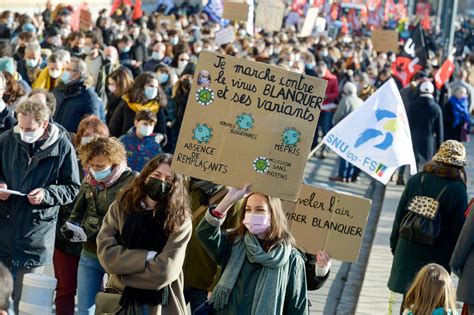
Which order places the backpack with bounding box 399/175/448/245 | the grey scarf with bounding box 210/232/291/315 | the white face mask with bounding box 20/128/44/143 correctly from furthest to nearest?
the backpack with bounding box 399/175/448/245 → the white face mask with bounding box 20/128/44/143 → the grey scarf with bounding box 210/232/291/315

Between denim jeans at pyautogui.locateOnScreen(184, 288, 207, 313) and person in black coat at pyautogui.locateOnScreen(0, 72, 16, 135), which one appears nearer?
denim jeans at pyautogui.locateOnScreen(184, 288, 207, 313)

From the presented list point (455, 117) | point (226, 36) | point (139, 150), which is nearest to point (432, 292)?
point (139, 150)

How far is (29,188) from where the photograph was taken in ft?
27.7

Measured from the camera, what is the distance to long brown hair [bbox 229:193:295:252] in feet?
21.6

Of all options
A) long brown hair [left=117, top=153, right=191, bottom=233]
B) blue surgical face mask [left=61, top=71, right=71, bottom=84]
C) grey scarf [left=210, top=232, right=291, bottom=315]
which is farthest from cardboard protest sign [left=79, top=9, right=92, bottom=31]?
grey scarf [left=210, top=232, right=291, bottom=315]

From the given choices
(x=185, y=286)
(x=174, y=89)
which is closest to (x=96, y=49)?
(x=174, y=89)

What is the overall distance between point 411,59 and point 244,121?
1469 centimetres

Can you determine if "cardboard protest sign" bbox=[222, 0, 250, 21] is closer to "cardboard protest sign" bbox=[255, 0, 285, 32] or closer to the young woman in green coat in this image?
"cardboard protest sign" bbox=[255, 0, 285, 32]

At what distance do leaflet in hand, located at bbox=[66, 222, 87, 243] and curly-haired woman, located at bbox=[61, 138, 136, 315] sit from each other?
25mm

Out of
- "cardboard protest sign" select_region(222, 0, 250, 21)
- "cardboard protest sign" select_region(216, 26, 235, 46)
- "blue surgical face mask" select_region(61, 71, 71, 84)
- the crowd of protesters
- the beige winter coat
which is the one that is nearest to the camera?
the crowd of protesters

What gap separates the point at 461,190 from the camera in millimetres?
9094

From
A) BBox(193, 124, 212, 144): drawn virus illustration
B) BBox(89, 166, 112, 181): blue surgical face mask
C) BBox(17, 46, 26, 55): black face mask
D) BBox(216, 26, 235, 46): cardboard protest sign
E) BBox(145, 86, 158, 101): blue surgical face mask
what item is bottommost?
BBox(89, 166, 112, 181): blue surgical face mask

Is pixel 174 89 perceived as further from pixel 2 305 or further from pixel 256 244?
pixel 2 305

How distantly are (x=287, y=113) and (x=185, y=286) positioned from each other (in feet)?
5.28
